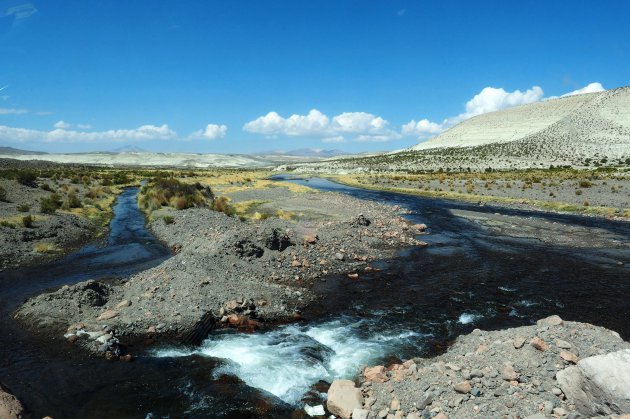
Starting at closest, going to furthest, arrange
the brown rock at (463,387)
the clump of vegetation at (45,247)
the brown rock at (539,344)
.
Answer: the brown rock at (463,387), the brown rock at (539,344), the clump of vegetation at (45,247)

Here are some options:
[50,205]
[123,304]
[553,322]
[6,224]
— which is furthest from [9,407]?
[50,205]

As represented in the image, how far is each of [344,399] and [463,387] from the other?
2.93m

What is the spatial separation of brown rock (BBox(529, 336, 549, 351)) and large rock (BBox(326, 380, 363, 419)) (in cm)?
471

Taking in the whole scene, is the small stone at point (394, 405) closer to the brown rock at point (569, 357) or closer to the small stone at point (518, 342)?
the small stone at point (518, 342)

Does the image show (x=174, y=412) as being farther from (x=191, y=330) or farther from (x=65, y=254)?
(x=65, y=254)

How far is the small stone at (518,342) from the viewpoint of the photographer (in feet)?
34.0

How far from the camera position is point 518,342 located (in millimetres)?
10461

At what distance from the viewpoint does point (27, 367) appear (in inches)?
472

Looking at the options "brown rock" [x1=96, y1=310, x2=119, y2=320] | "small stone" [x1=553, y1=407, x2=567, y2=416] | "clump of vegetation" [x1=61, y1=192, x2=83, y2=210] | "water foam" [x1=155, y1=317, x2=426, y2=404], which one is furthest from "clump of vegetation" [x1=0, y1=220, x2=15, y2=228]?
"small stone" [x1=553, y1=407, x2=567, y2=416]

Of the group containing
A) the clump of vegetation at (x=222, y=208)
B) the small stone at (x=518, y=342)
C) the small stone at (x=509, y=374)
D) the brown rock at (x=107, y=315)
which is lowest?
the brown rock at (x=107, y=315)

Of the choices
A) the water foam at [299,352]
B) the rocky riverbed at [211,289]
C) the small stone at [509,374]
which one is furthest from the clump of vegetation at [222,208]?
the small stone at [509,374]

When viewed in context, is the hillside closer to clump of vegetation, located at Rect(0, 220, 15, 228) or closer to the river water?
the river water

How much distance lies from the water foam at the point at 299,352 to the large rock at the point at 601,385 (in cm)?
537

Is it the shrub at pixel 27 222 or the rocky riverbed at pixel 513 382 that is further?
the shrub at pixel 27 222
